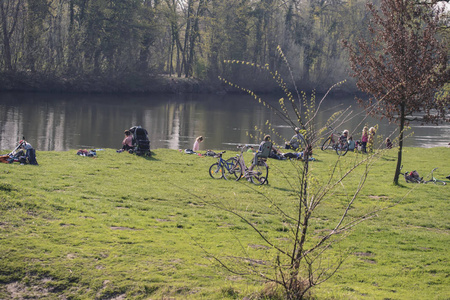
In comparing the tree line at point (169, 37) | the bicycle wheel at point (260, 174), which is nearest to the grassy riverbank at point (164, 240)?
the bicycle wheel at point (260, 174)

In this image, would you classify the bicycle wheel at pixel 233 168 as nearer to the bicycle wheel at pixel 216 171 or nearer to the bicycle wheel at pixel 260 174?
the bicycle wheel at pixel 216 171

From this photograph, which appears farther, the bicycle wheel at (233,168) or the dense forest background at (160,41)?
the dense forest background at (160,41)

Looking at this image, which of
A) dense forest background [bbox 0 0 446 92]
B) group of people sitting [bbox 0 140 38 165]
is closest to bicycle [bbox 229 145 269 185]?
group of people sitting [bbox 0 140 38 165]

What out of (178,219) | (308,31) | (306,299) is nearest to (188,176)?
(178,219)

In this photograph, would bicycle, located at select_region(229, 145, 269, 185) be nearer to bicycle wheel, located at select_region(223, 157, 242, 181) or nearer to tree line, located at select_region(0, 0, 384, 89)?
Answer: bicycle wheel, located at select_region(223, 157, 242, 181)

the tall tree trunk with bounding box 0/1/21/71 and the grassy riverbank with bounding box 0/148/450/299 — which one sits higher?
the tall tree trunk with bounding box 0/1/21/71

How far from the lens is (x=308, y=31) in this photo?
95438 mm

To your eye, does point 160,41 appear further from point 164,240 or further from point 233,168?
point 164,240

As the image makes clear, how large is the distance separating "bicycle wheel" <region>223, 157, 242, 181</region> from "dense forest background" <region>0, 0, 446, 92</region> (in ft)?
131

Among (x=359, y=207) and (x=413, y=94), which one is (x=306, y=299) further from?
(x=413, y=94)

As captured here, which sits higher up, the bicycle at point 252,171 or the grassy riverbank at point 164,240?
the bicycle at point 252,171

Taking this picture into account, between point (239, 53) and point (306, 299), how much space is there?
8525 cm

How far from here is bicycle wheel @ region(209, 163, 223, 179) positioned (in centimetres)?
1883

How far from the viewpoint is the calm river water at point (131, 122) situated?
112ft
